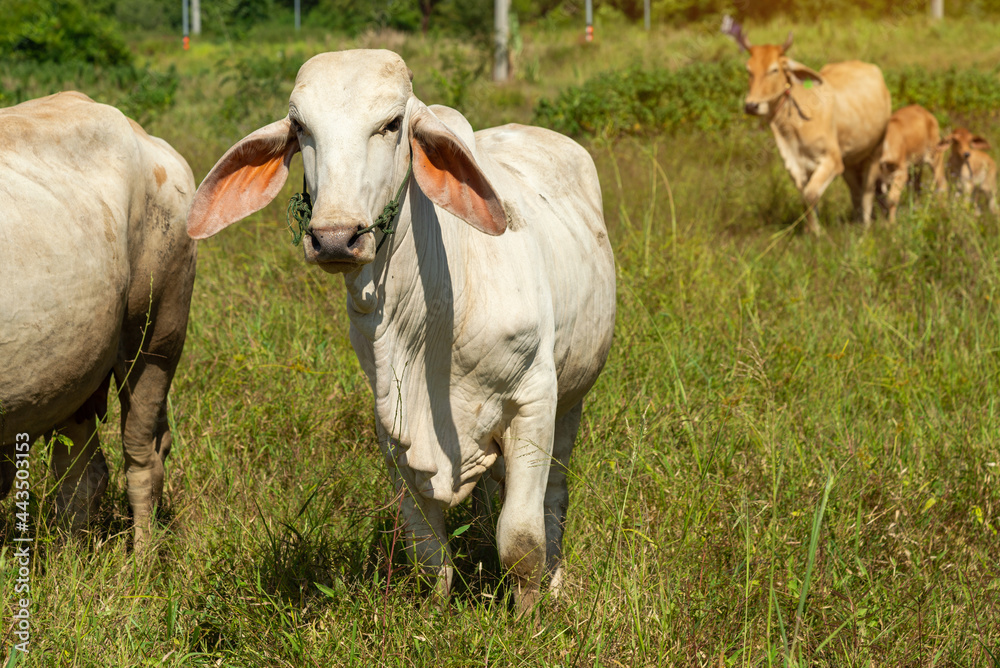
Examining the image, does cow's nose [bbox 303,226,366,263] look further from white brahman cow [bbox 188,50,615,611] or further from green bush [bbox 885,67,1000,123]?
green bush [bbox 885,67,1000,123]

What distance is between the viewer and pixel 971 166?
25.8 ft

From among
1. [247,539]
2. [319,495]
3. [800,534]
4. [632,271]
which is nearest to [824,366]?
[632,271]

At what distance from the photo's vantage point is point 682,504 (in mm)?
2920

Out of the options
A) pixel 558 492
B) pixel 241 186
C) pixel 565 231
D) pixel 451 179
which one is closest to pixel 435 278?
pixel 451 179

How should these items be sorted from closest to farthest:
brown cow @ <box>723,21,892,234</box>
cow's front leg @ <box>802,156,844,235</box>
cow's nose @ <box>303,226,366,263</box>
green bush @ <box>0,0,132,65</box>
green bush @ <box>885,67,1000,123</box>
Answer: cow's nose @ <box>303,226,366,263</box> → cow's front leg @ <box>802,156,844,235</box> → brown cow @ <box>723,21,892,234</box> → green bush @ <box>885,67,1000,123</box> → green bush @ <box>0,0,132,65</box>

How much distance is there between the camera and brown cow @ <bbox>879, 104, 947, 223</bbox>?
28.2 ft

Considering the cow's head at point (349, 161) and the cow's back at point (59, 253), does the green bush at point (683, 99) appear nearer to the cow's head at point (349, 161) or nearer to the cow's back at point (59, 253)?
the cow's back at point (59, 253)

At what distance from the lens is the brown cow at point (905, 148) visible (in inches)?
338

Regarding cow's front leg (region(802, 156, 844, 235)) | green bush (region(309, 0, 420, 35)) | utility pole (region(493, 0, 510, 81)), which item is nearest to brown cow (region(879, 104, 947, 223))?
cow's front leg (region(802, 156, 844, 235))

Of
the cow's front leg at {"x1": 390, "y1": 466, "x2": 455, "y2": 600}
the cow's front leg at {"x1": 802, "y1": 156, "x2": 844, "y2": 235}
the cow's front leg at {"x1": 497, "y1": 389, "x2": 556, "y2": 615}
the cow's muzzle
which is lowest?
the cow's front leg at {"x1": 802, "y1": 156, "x2": 844, "y2": 235}

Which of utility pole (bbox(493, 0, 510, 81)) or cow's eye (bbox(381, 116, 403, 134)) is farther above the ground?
cow's eye (bbox(381, 116, 403, 134))

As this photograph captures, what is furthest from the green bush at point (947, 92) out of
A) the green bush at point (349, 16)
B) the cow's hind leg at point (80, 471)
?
the green bush at point (349, 16)

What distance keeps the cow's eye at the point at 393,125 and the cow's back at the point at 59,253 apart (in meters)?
1.24

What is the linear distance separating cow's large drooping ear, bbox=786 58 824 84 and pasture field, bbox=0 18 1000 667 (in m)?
2.62
